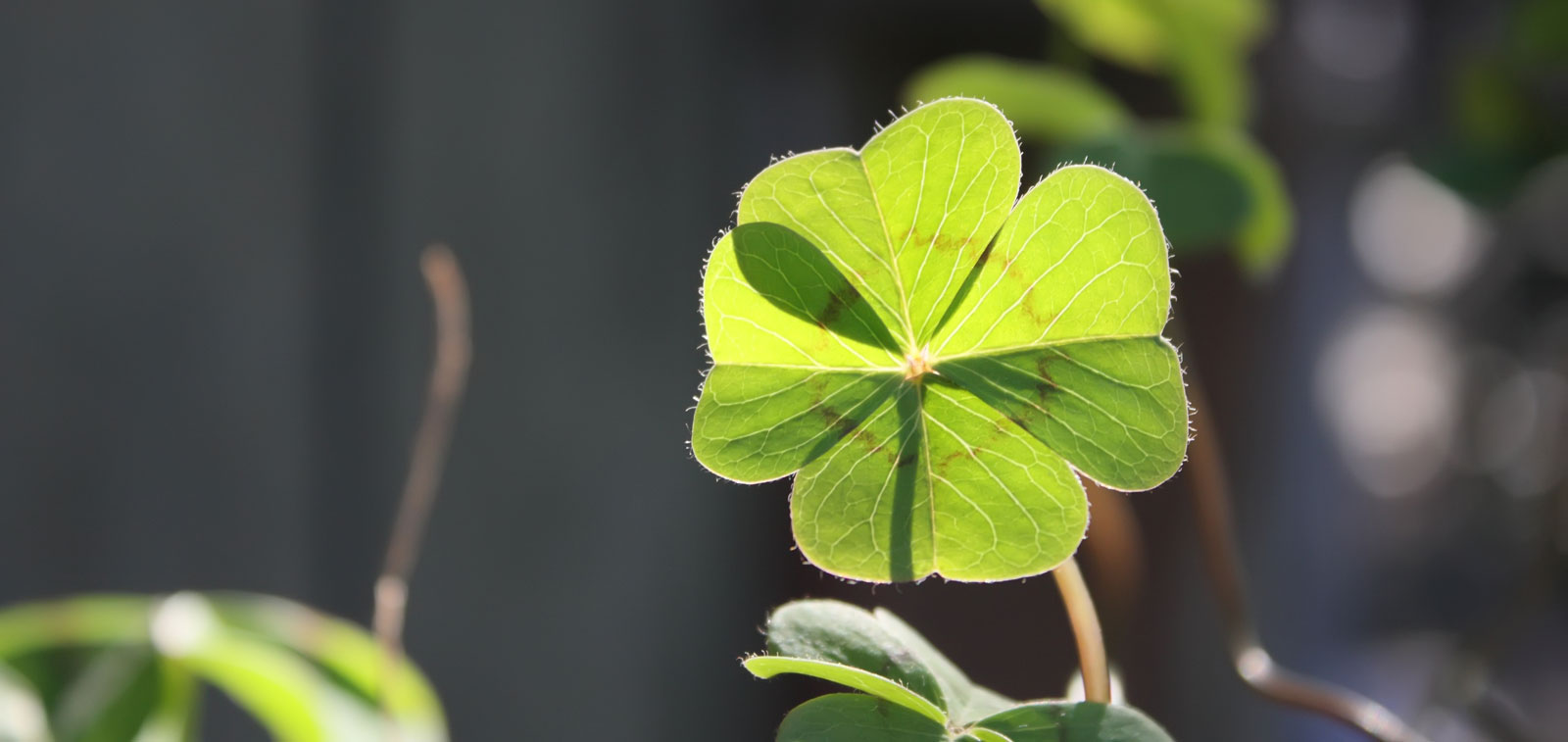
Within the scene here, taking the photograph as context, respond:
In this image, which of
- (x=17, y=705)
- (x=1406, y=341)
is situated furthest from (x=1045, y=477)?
(x=1406, y=341)

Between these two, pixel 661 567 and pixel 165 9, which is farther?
pixel 661 567

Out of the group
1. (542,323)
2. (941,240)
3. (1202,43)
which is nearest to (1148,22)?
(1202,43)

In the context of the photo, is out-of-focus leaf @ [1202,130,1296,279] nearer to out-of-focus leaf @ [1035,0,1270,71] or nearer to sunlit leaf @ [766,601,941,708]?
out-of-focus leaf @ [1035,0,1270,71]

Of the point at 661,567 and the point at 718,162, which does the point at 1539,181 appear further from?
the point at 661,567

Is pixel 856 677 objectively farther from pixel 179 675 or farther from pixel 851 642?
pixel 179 675

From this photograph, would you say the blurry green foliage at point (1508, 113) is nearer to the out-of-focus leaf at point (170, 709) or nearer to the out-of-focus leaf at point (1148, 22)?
the out-of-focus leaf at point (1148, 22)

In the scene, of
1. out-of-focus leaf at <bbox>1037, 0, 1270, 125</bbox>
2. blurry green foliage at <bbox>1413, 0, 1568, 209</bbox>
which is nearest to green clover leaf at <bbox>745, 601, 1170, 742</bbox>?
out-of-focus leaf at <bbox>1037, 0, 1270, 125</bbox>

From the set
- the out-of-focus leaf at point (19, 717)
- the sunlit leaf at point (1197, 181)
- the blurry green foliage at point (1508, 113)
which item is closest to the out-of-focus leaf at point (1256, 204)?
the sunlit leaf at point (1197, 181)
